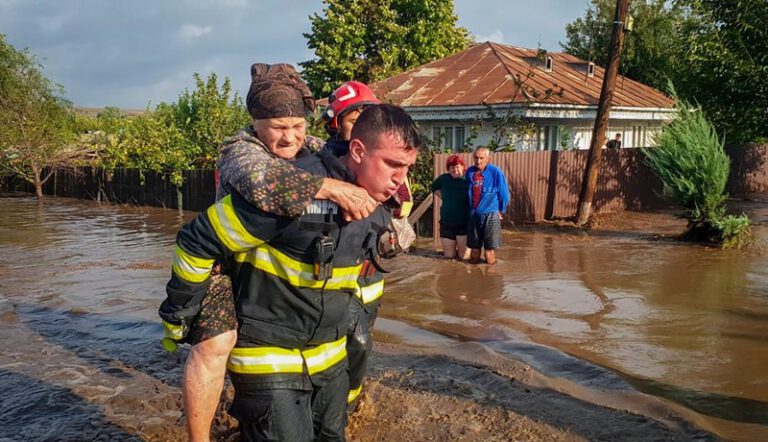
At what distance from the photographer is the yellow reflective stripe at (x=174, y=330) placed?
9.34 ft

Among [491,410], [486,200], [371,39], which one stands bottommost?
[491,410]

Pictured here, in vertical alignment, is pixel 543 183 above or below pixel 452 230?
above

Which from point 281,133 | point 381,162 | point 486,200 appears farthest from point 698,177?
point 381,162

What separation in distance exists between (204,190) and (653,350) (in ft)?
50.2

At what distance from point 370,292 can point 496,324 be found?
11.2 feet

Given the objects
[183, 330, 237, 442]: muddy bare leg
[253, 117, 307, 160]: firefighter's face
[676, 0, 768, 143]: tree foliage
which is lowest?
[183, 330, 237, 442]: muddy bare leg

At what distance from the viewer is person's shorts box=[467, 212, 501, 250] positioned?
34.7ft

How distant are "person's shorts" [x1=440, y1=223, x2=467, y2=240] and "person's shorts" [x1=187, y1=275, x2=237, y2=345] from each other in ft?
27.7

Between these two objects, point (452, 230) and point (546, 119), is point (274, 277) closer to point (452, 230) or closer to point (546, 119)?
point (452, 230)

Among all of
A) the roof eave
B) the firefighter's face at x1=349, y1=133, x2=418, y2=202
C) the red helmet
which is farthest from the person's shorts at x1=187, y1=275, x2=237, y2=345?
the roof eave

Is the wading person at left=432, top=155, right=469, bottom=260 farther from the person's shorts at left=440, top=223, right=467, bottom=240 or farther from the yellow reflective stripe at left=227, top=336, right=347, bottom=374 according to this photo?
the yellow reflective stripe at left=227, top=336, right=347, bottom=374

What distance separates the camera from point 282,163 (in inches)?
106

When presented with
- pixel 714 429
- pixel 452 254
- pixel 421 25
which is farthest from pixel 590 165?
pixel 421 25

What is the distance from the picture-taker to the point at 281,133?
10.5 feet
